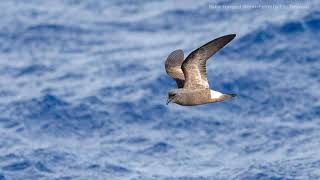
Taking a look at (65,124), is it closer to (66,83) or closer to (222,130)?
(66,83)

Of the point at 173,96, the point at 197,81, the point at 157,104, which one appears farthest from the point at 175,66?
the point at 157,104

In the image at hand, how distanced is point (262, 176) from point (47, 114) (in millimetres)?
7227

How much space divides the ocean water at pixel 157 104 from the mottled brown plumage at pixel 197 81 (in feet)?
38.3

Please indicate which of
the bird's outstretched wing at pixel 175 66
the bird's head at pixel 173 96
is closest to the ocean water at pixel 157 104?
the bird's outstretched wing at pixel 175 66

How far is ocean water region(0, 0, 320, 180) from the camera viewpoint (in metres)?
31.3

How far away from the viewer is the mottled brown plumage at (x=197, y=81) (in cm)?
1845

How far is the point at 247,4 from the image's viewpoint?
36.9 m

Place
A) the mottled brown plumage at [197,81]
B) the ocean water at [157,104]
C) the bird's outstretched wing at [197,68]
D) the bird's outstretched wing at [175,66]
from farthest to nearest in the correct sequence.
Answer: the ocean water at [157,104], the bird's outstretched wing at [175,66], the bird's outstretched wing at [197,68], the mottled brown plumage at [197,81]

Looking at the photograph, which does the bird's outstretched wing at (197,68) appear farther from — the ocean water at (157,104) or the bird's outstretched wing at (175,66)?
the ocean water at (157,104)

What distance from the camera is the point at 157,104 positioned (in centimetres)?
3272

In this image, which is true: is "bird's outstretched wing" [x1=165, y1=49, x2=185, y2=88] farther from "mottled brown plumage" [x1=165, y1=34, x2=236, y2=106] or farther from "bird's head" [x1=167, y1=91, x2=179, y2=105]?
"bird's head" [x1=167, y1=91, x2=179, y2=105]

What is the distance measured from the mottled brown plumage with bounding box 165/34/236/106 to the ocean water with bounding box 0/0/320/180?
38.3 ft

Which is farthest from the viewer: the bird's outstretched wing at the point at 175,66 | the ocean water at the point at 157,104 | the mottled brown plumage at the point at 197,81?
the ocean water at the point at 157,104

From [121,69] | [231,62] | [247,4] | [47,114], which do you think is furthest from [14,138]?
[247,4]
